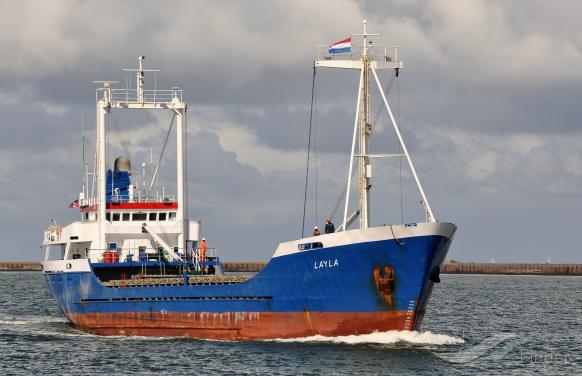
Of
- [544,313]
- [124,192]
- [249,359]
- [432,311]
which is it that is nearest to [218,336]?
[249,359]

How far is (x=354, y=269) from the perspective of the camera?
46.8m

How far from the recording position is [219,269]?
58500mm

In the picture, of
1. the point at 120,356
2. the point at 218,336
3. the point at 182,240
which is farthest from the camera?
the point at 182,240

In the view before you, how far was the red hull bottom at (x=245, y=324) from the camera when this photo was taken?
46875 millimetres

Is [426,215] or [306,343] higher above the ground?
[426,215]

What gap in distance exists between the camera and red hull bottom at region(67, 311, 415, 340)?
46.9 m

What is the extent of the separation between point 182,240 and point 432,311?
22.9m

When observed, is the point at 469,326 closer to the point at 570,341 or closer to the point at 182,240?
the point at 570,341

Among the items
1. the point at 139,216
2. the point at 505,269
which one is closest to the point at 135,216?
the point at 139,216

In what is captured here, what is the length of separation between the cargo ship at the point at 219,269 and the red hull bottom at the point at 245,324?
0.17 ft

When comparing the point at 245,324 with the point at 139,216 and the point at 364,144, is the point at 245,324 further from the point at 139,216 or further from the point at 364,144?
the point at 139,216

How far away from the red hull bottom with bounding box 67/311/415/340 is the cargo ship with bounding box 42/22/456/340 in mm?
52

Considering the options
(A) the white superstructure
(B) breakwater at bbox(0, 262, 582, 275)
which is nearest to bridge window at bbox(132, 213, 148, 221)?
(A) the white superstructure

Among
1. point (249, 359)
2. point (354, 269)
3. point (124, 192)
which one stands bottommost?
point (249, 359)
